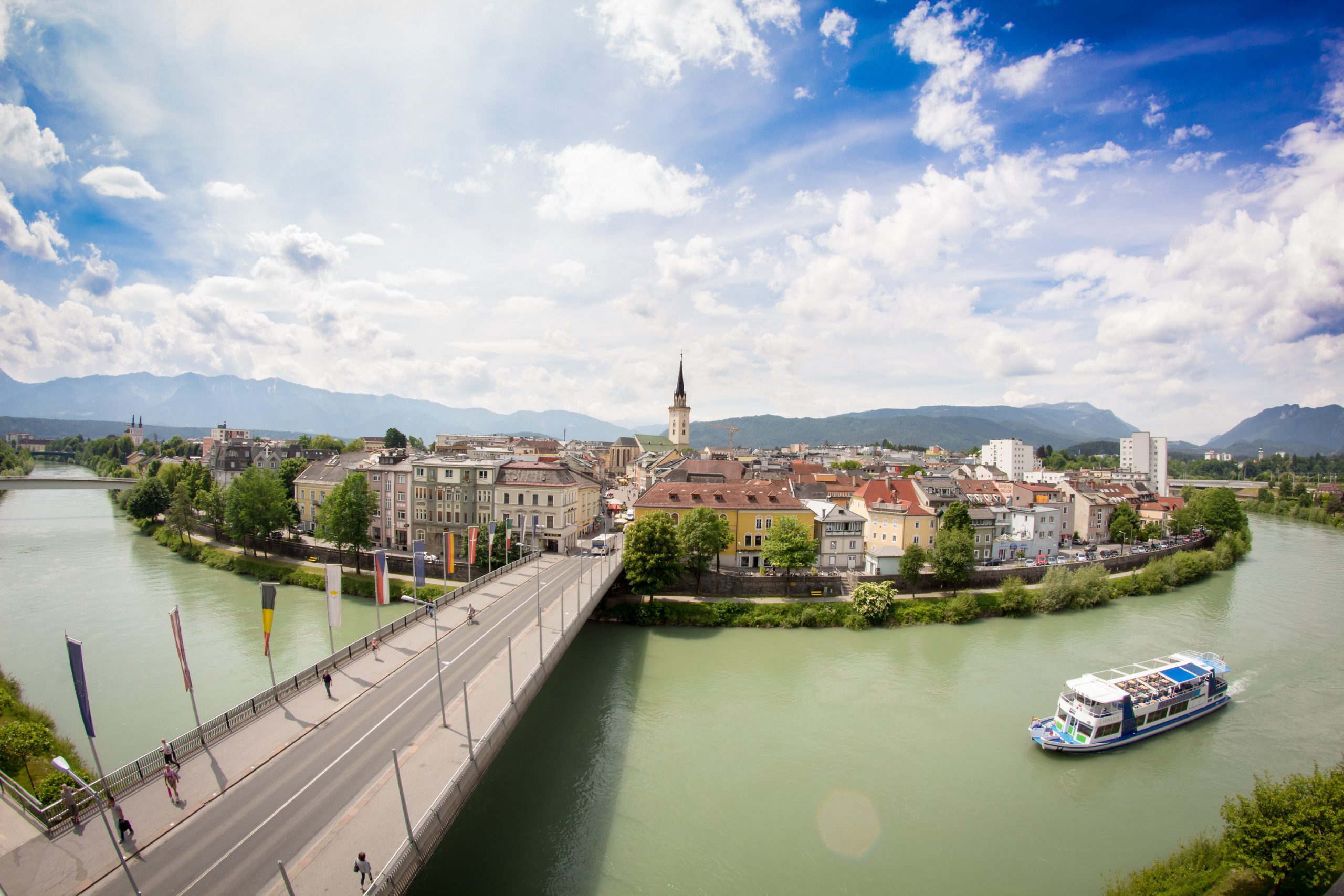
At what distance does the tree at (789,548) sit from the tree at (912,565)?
5.64 m

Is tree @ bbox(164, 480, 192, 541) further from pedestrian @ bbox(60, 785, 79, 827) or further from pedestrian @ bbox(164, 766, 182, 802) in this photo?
pedestrian @ bbox(164, 766, 182, 802)

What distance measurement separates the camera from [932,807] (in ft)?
58.4

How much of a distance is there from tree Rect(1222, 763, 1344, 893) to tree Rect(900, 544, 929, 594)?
2430 centimetres

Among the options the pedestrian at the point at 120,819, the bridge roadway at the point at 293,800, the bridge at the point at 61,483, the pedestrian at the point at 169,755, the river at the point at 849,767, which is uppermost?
the bridge at the point at 61,483

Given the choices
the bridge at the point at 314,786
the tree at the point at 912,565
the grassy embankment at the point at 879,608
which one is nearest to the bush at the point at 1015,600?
the grassy embankment at the point at 879,608

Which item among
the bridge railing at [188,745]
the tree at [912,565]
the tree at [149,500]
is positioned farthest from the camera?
the tree at [149,500]

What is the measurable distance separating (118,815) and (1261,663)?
4427 cm

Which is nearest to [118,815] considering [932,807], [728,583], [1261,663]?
[932,807]

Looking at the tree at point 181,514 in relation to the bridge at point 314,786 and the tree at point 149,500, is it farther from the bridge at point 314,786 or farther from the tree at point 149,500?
the bridge at point 314,786

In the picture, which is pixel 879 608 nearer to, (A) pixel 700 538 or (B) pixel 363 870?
(A) pixel 700 538

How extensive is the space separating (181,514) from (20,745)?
40839 millimetres

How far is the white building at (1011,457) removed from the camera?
14075 cm

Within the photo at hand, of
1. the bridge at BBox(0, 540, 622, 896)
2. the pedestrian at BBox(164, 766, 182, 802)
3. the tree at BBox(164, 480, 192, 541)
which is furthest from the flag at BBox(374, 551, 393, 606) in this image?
the tree at BBox(164, 480, 192, 541)

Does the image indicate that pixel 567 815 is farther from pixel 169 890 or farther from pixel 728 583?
pixel 728 583
